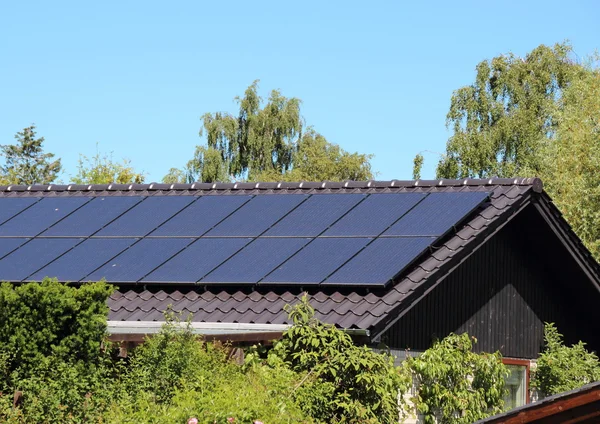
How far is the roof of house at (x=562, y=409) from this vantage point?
9320mm

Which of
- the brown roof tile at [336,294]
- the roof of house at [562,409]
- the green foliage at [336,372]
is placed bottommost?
the roof of house at [562,409]

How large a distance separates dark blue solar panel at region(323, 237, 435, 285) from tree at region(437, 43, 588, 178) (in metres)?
38.1

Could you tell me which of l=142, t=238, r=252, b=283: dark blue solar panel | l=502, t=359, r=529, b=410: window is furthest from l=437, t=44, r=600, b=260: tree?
l=142, t=238, r=252, b=283: dark blue solar panel

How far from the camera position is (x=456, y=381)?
17.4m

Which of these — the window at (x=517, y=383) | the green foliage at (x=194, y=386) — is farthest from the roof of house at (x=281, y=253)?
the window at (x=517, y=383)

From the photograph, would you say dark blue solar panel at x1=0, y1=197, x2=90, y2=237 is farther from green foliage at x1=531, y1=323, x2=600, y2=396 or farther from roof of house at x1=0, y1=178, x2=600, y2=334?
green foliage at x1=531, y1=323, x2=600, y2=396

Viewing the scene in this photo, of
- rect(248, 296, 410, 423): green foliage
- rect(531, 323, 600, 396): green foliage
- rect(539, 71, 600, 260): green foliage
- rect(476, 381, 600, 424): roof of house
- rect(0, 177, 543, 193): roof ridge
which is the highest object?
rect(539, 71, 600, 260): green foliage

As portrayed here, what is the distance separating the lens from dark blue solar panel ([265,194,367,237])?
18.6m

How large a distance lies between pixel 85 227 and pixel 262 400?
8220mm

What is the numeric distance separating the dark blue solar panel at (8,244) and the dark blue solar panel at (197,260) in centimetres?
306

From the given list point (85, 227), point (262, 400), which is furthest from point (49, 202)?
point (262, 400)

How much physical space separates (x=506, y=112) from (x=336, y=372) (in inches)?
1727

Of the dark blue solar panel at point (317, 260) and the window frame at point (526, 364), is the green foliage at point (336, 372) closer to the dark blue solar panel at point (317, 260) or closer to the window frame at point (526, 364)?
the dark blue solar panel at point (317, 260)

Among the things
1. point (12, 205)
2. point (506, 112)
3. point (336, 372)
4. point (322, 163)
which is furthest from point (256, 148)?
point (336, 372)
